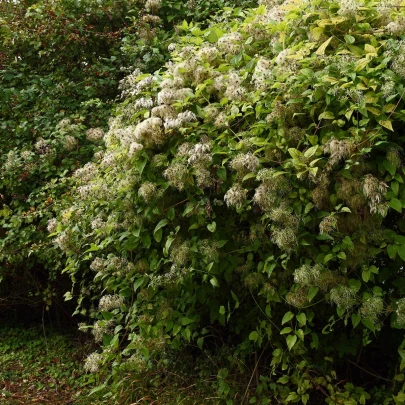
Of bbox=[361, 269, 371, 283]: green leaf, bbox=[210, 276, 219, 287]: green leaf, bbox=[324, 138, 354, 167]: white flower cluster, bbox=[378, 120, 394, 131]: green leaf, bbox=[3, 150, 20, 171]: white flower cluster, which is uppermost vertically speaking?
bbox=[3, 150, 20, 171]: white flower cluster

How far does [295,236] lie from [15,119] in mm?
3896

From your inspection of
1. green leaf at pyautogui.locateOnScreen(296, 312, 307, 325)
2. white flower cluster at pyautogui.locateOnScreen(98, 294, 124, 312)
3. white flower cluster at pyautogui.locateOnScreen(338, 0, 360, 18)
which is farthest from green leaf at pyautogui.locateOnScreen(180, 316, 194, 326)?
white flower cluster at pyautogui.locateOnScreen(338, 0, 360, 18)

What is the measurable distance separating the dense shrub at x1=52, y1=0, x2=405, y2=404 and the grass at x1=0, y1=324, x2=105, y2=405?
86 centimetres

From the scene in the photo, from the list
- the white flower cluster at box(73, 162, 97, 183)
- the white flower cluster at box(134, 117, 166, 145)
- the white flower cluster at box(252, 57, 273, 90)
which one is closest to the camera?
the white flower cluster at box(252, 57, 273, 90)

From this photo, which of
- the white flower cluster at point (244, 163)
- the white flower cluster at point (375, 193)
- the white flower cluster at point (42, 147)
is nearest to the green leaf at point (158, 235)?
the white flower cluster at point (244, 163)

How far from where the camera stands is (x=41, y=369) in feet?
17.7

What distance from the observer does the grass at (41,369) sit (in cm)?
476

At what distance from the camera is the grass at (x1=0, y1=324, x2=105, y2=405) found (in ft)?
15.6

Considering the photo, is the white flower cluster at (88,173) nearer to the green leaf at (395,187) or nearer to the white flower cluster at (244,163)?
the white flower cluster at (244,163)

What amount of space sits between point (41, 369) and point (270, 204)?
3193 mm

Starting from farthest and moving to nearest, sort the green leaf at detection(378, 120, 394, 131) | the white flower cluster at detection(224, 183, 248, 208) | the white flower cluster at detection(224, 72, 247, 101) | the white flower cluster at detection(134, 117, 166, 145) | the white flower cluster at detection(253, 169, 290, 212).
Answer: the white flower cluster at detection(134, 117, 166, 145) < the white flower cluster at detection(224, 72, 247, 101) < the white flower cluster at detection(224, 183, 248, 208) < the white flower cluster at detection(253, 169, 290, 212) < the green leaf at detection(378, 120, 394, 131)

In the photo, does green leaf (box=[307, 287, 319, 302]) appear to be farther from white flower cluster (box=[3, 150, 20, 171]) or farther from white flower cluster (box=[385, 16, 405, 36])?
white flower cluster (box=[3, 150, 20, 171])

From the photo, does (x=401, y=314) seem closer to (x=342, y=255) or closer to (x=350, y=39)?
(x=342, y=255)

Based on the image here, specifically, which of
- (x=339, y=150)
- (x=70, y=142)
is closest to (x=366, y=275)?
(x=339, y=150)
